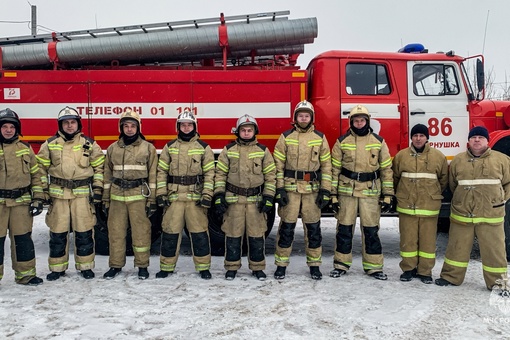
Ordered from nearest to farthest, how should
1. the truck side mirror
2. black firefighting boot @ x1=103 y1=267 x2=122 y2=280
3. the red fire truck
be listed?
black firefighting boot @ x1=103 y1=267 x2=122 y2=280
the truck side mirror
the red fire truck

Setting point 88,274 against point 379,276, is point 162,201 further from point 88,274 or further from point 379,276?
point 379,276

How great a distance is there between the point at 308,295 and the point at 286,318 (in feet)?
2.17

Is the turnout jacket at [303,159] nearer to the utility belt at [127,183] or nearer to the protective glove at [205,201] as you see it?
the protective glove at [205,201]

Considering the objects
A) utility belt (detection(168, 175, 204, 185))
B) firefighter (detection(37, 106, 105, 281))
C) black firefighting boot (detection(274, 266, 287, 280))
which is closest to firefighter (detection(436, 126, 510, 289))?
black firefighting boot (detection(274, 266, 287, 280))

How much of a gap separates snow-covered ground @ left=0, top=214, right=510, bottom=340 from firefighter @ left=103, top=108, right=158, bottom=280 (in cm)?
33

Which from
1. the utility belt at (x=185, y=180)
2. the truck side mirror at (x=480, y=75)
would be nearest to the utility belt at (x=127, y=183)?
the utility belt at (x=185, y=180)

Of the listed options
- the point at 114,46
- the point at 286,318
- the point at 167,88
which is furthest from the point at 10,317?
the point at 114,46

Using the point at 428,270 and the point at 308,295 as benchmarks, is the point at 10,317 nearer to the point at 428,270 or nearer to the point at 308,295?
the point at 308,295

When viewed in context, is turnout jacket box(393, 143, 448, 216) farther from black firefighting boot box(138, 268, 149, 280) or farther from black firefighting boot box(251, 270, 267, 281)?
black firefighting boot box(138, 268, 149, 280)

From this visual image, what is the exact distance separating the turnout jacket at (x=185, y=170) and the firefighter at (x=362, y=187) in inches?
58.6

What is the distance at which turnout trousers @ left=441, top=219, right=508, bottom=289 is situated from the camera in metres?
4.35

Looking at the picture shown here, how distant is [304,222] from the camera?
15.6ft

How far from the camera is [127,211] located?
4.82 metres

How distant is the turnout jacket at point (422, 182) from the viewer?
15.3ft
